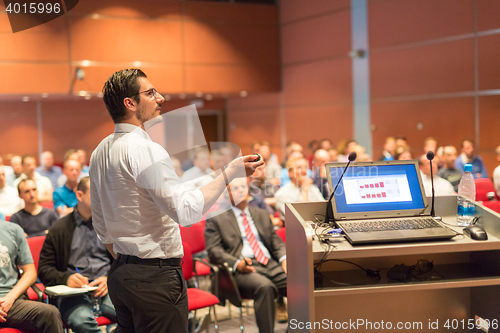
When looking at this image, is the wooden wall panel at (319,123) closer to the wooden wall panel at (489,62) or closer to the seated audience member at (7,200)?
the wooden wall panel at (489,62)

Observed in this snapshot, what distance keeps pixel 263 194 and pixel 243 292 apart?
2476 millimetres

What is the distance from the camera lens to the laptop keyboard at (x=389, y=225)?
2.07 meters

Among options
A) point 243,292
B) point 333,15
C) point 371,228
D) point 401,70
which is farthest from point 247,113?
point 371,228

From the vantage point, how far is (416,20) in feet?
26.6

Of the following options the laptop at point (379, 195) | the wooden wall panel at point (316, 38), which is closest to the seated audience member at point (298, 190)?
the laptop at point (379, 195)

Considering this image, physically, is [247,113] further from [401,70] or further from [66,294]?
[66,294]

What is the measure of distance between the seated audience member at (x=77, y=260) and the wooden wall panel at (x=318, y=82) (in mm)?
7390

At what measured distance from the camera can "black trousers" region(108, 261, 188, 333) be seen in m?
1.71

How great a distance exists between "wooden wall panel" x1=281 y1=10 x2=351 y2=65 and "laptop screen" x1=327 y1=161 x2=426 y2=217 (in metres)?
7.74

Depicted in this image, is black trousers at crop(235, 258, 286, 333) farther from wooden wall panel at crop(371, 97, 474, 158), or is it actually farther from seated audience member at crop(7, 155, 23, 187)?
wooden wall panel at crop(371, 97, 474, 158)

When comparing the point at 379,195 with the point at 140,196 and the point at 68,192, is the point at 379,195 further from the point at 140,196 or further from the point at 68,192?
the point at 68,192

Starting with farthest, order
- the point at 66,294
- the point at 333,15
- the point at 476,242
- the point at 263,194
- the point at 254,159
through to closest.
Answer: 1. the point at 333,15
2. the point at 263,194
3. the point at 66,294
4. the point at 476,242
5. the point at 254,159

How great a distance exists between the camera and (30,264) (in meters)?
2.93

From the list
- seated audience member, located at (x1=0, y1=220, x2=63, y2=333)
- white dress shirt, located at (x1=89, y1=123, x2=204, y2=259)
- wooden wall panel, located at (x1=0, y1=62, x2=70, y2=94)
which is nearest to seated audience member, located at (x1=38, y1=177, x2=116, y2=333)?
seated audience member, located at (x1=0, y1=220, x2=63, y2=333)
